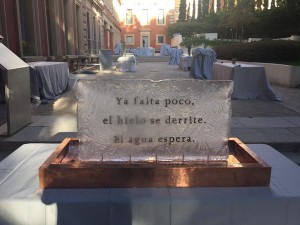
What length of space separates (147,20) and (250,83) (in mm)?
44686

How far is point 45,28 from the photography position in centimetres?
1197

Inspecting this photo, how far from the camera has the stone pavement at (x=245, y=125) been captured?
4197 mm

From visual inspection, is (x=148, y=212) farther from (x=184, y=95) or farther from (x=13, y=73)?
(x=13, y=73)

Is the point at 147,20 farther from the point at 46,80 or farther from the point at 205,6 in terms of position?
the point at 46,80

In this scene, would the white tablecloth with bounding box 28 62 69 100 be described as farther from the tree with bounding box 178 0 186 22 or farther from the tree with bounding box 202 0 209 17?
the tree with bounding box 178 0 186 22

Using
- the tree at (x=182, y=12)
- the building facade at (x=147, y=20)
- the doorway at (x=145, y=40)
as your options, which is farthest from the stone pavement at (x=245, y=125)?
the doorway at (x=145, y=40)

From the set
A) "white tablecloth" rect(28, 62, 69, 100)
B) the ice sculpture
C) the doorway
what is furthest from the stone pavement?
the doorway

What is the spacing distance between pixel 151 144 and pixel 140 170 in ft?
0.60

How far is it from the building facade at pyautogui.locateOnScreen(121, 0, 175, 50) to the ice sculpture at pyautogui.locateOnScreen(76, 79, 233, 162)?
4877 centimetres

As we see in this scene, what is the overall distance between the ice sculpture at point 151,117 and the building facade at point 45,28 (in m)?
7.58

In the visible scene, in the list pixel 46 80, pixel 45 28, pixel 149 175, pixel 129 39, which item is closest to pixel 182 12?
pixel 129 39

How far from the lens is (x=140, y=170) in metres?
1.84

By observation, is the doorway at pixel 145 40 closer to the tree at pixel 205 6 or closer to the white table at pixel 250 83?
the tree at pixel 205 6

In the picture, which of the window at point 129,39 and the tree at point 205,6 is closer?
the tree at point 205,6
